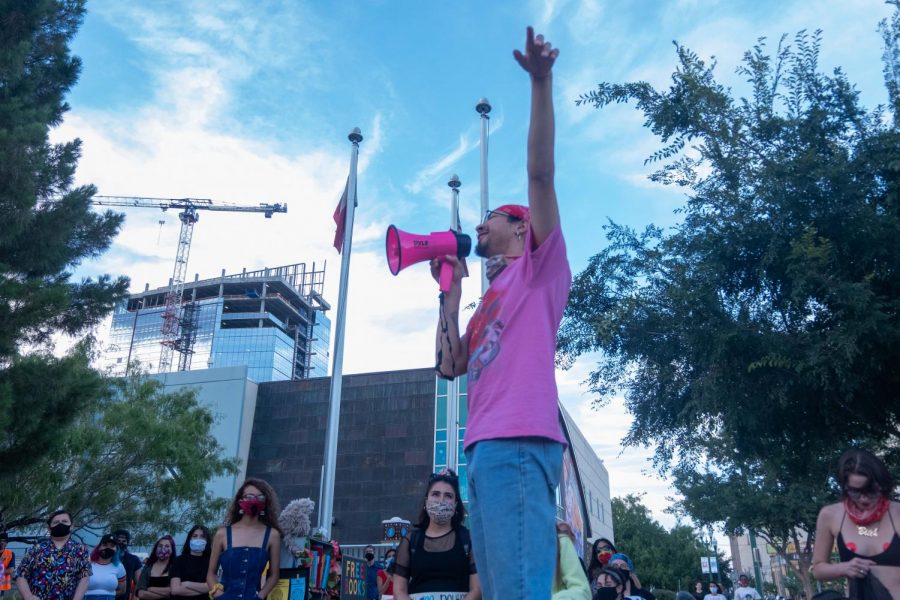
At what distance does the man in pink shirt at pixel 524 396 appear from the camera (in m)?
1.94

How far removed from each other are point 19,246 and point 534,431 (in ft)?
38.4

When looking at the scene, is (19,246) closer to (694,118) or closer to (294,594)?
(294,594)

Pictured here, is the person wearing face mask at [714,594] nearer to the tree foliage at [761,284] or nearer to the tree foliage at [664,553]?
the tree foliage at [761,284]

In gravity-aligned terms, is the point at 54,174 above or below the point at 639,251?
above

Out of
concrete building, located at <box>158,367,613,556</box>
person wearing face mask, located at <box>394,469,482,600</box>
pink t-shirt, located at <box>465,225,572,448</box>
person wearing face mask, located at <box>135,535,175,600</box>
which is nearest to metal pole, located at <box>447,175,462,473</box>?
person wearing face mask, located at <box>135,535,175,600</box>

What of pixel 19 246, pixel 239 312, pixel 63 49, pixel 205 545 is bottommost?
pixel 205 545

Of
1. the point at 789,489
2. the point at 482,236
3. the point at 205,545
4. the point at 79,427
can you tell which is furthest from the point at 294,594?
the point at 789,489

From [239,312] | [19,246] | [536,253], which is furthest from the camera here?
[239,312]

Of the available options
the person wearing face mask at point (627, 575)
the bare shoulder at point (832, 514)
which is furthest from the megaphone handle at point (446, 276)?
the person wearing face mask at point (627, 575)

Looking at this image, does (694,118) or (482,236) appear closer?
(482,236)

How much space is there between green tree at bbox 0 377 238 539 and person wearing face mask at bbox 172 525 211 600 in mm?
12075

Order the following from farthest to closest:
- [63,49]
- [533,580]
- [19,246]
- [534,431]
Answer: [63,49] → [19,246] → [534,431] → [533,580]

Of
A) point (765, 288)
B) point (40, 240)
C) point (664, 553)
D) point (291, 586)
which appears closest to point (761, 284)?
point (765, 288)

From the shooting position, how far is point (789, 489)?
18.9 metres
